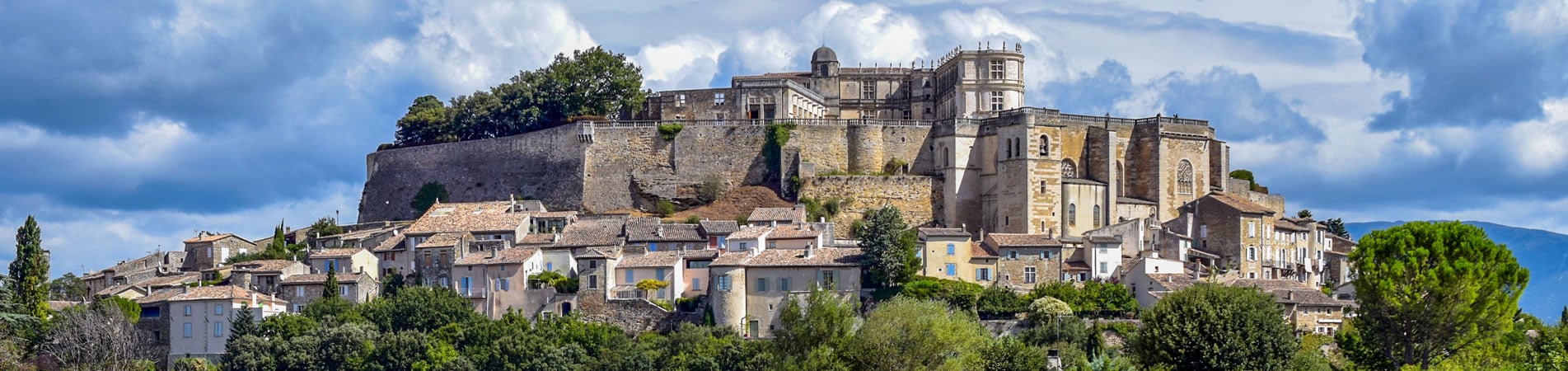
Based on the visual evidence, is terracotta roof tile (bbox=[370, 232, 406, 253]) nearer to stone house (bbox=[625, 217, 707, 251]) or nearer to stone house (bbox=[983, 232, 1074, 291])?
stone house (bbox=[625, 217, 707, 251])

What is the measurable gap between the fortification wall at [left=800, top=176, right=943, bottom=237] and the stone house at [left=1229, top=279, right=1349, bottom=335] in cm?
1602

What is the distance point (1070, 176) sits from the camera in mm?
83312

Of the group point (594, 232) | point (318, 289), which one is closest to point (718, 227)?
point (594, 232)

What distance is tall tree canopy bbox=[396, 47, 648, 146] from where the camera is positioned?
89.6m

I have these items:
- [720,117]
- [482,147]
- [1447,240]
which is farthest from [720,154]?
[1447,240]

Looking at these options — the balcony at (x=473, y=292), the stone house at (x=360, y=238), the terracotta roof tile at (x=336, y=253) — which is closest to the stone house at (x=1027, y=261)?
the balcony at (x=473, y=292)

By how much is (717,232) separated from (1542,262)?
423 ft

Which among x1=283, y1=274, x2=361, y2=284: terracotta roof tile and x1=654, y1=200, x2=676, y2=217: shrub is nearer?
x1=283, y1=274, x2=361, y2=284: terracotta roof tile

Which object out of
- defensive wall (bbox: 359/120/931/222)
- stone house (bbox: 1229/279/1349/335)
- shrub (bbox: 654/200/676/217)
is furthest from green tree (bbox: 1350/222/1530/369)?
shrub (bbox: 654/200/676/217)

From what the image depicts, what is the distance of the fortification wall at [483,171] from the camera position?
8675 centimetres

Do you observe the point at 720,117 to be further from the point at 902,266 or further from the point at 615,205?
the point at 902,266

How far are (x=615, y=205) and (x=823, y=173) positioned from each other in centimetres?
909

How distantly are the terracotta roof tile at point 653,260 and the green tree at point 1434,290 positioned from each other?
25.5 metres

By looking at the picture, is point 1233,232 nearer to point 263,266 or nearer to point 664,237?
point 664,237
